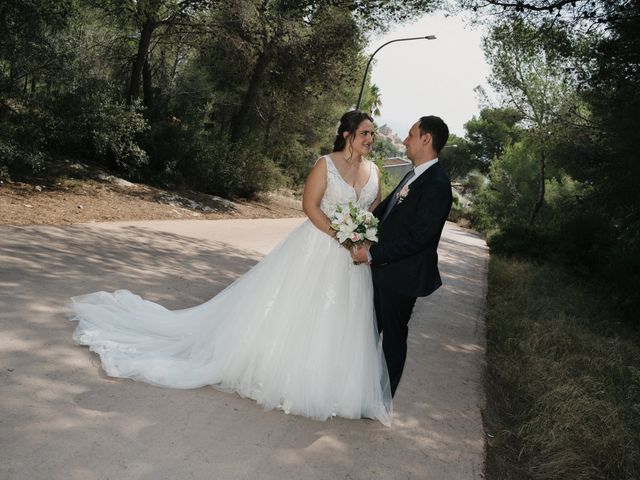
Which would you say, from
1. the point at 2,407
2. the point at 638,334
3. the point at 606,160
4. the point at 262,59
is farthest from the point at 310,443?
the point at 262,59

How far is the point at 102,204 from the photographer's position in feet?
33.3

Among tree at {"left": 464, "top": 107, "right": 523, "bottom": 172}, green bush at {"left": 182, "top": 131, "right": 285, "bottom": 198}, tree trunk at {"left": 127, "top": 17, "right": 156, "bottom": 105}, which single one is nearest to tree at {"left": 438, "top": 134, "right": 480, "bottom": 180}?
tree at {"left": 464, "top": 107, "right": 523, "bottom": 172}

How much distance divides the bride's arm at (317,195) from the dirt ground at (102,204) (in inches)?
220

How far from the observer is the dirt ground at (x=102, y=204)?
27.2ft

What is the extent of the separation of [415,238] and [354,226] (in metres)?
0.44

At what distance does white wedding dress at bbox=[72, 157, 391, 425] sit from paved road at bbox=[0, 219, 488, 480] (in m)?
0.13

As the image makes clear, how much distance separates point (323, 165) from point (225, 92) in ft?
76.3

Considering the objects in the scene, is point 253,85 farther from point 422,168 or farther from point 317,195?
point 422,168

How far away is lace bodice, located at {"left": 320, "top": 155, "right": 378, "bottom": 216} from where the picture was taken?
155 inches

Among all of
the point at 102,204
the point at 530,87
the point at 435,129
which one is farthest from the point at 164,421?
the point at 530,87

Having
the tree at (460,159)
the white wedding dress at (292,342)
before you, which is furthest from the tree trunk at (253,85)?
the tree at (460,159)

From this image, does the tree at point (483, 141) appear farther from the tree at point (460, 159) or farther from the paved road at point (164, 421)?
the paved road at point (164, 421)

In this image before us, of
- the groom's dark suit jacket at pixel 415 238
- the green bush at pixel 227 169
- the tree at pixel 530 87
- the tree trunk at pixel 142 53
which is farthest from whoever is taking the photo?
the tree at pixel 530 87

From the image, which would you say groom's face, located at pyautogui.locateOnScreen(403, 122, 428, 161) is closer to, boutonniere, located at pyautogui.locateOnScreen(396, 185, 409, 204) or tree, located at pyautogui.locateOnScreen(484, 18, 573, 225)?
boutonniere, located at pyautogui.locateOnScreen(396, 185, 409, 204)
